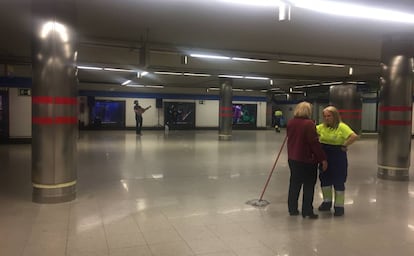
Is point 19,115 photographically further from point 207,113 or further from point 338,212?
point 207,113

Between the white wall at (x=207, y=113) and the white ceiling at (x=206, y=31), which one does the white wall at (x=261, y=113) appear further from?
the white ceiling at (x=206, y=31)

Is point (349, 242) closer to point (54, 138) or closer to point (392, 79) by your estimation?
point (54, 138)

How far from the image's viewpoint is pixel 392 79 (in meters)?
7.24

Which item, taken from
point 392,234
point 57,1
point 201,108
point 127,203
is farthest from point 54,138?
point 201,108

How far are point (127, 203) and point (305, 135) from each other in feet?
8.55

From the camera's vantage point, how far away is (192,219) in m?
4.36

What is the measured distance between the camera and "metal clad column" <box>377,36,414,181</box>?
23.4 feet

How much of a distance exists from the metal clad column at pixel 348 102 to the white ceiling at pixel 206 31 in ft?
23.5

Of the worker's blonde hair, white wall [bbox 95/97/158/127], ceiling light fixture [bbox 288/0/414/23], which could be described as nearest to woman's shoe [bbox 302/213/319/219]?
the worker's blonde hair

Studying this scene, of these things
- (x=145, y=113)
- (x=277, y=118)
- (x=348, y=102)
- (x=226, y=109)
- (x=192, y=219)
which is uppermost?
(x=348, y=102)

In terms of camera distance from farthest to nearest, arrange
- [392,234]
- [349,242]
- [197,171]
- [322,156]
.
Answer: [197,171] < [322,156] < [392,234] < [349,242]

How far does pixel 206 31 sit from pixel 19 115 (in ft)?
29.8

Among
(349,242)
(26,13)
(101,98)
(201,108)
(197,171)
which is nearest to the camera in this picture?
(349,242)

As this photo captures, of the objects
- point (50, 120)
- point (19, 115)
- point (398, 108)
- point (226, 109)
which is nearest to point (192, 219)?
point (50, 120)
